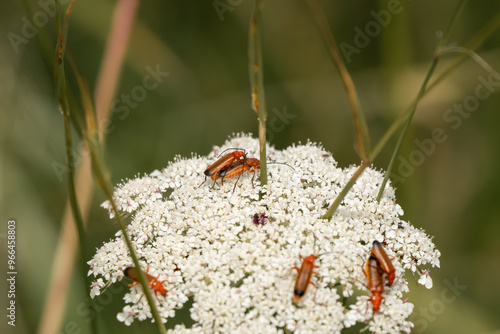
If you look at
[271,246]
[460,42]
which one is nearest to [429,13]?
[460,42]

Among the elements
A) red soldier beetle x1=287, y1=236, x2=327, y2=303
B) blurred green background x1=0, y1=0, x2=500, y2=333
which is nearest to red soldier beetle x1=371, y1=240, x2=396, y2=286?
red soldier beetle x1=287, y1=236, x2=327, y2=303

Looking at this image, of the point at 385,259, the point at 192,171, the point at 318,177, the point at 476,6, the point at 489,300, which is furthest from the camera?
the point at 476,6

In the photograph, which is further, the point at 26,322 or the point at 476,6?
the point at 476,6

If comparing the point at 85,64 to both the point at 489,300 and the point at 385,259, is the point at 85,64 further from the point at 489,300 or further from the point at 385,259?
the point at 489,300

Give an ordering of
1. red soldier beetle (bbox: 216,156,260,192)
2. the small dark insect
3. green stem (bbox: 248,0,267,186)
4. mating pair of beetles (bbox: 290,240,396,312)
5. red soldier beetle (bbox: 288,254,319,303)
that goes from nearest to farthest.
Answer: green stem (bbox: 248,0,267,186), red soldier beetle (bbox: 288,254,319,303), mating pair of beetles (bbox: 290,240,396,312), the small dark insect, red soldier beetle (bbox: 216,156,260,192)

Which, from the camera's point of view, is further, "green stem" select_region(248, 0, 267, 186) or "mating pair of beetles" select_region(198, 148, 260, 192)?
"mating pair of beetles" select_region(198, 148, 260, 192)

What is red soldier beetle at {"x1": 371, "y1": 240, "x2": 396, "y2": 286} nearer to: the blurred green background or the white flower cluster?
the white flower cluster
